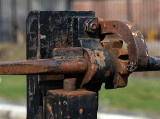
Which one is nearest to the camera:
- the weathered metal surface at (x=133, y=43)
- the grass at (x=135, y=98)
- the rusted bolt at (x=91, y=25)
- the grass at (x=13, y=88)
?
the weathered metal surface at (x=133, y=43)

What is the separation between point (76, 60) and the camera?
1.27 m

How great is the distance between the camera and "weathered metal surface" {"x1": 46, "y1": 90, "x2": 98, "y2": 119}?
1240 millimetres

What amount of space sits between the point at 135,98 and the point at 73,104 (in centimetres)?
476

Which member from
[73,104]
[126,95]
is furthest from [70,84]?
[126,95]

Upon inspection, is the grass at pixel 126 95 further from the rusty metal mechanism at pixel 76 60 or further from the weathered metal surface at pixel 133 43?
the weathered metal surface at pixel 133 43

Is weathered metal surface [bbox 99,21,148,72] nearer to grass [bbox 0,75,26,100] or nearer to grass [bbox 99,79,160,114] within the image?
grass [bbox 99,79,160,114]

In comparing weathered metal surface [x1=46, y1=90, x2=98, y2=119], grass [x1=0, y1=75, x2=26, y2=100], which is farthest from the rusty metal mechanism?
grass [x1=0, y1=75, x2=26, y2=100]

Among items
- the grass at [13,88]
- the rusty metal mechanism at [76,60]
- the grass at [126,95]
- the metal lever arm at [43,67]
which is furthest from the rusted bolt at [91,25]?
the grass at [13,88]

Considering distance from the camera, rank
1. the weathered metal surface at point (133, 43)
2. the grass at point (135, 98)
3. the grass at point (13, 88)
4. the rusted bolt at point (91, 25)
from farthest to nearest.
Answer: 1. the grass at point (13, 88)
2. the grass at point (135, 98)
3. the rusted bolt at point (91, 25)
4. the weathered metal surface at point (133, 43)

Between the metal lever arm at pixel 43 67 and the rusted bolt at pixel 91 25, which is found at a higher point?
the rusted bolt at pixel 91 25

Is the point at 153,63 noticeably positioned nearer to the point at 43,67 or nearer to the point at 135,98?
the point at 43,67

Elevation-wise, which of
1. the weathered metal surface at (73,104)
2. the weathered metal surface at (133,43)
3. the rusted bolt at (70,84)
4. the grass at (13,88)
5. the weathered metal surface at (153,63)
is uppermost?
the weathered metal surface at (133,43)

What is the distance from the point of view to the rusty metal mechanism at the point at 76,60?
1228mm

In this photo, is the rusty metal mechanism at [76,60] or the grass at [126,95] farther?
the grass at [126,95]
